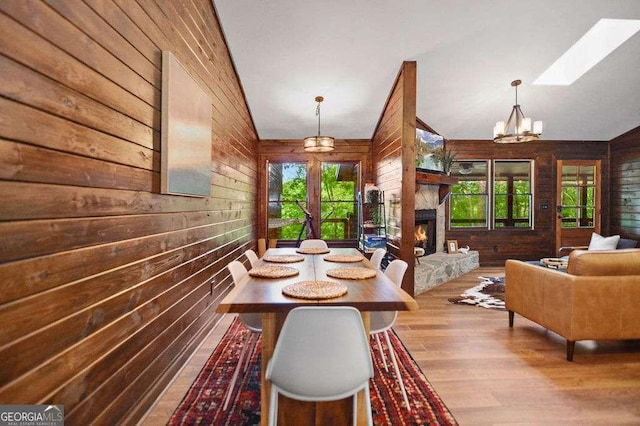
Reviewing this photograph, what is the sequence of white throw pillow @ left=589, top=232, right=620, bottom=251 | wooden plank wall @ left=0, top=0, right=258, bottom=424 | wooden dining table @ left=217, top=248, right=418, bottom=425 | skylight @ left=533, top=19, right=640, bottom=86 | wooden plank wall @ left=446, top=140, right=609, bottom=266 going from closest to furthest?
wooden plank wall @ left=0, top=0, right=258, bottom=424 < wooden dining table @ left=217, top=248, right=418, bottom=425 < skylight @ left=533, top=19, right=640, bottom=86 < white throw pillow @ left=589, top=232, right=620, bottom=251 < wooden plank wall @ left=446, top=140, right=609, bottom=266

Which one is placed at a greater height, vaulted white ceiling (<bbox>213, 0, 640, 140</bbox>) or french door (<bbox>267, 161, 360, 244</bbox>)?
vaulted white ceiling (<bbox>213, 0, 640, 140</bbox>)

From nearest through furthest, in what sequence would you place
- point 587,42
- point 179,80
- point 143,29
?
point 143,29 < point 179,80 < point 587,42

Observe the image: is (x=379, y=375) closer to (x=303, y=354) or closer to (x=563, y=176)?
(x=303, y=354)

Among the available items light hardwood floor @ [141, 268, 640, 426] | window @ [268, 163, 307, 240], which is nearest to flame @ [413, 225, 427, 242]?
window @ [268, 163, 307, 240]

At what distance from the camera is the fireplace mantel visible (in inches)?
191

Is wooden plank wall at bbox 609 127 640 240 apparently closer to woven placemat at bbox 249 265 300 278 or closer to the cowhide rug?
the cowhide rug

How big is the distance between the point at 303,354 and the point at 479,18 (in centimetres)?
367

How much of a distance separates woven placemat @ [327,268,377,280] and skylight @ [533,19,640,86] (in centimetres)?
389

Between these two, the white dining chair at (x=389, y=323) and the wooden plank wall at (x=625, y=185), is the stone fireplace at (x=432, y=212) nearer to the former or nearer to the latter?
the white dining chair at (x=389, y=323)

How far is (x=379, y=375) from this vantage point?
2.31 m

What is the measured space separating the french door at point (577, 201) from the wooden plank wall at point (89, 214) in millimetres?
6858

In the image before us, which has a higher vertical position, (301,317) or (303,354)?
(301,317)

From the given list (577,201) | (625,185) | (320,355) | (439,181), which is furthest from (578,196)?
(320,355)

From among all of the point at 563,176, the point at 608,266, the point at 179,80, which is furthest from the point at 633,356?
the point at 563,176
